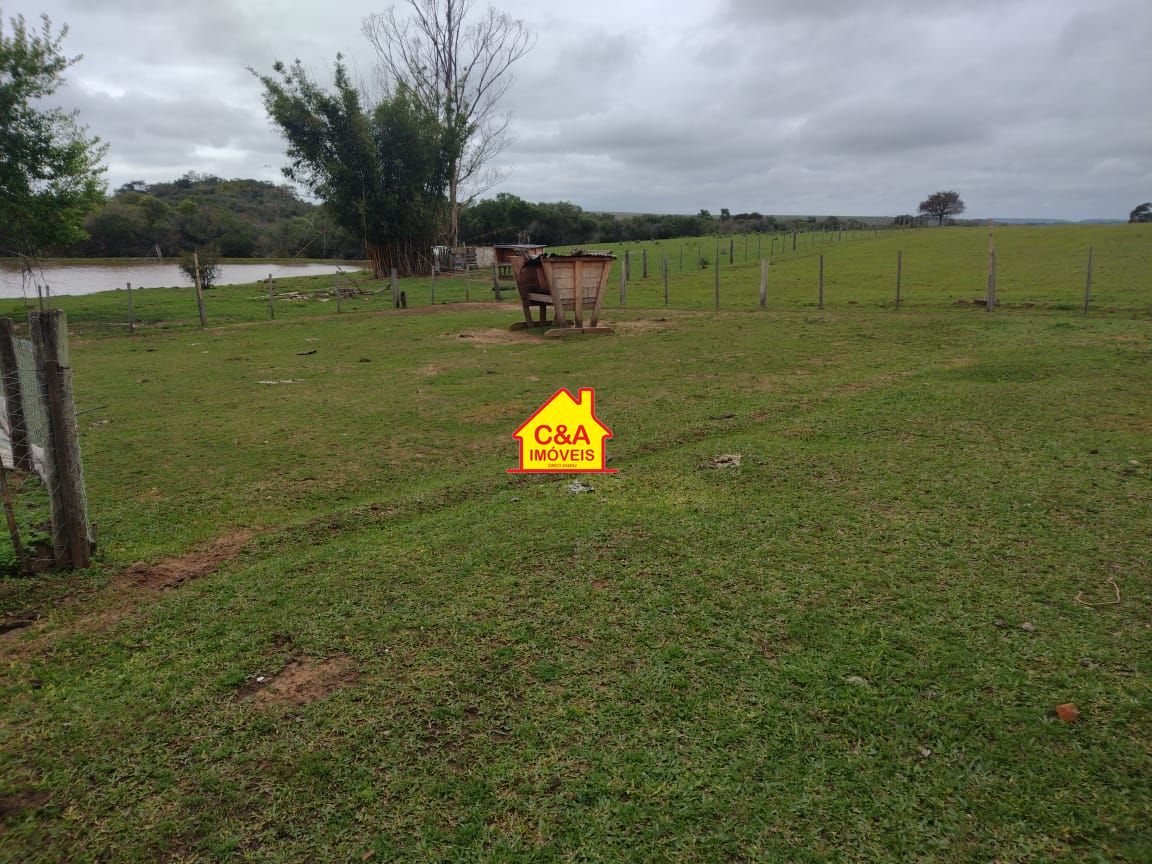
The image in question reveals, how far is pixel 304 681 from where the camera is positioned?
2891mm

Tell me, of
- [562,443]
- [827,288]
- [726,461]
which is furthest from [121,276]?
[726,461]

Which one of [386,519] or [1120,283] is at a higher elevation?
[1120,283]

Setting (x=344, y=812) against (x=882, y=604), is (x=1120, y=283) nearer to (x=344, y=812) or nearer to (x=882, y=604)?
(x=882, y=604)

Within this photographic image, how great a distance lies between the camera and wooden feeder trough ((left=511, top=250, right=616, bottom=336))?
13.8 meters

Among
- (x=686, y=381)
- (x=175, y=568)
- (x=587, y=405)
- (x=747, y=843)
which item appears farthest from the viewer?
(x=686, y=381)

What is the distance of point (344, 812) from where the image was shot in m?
2.20

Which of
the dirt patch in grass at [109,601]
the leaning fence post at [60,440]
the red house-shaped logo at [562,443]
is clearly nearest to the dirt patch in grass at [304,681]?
the dirt patch in grass at [109,601]

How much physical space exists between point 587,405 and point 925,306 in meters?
16.2

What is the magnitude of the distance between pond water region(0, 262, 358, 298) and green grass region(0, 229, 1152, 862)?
2527cm

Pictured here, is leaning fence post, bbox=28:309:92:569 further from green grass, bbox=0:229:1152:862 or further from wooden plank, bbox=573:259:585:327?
wooden plank, bbox=573:259:585:327

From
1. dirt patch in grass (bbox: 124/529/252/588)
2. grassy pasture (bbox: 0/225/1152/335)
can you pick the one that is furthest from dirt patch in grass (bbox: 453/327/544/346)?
dirt patch in grass (bbox: 124/529/252/588)

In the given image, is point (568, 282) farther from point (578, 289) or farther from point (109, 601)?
point (109, 601)

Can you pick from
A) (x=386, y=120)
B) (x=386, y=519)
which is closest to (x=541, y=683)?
(x=386, y=519)

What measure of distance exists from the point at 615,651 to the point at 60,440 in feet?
→ 10.7
